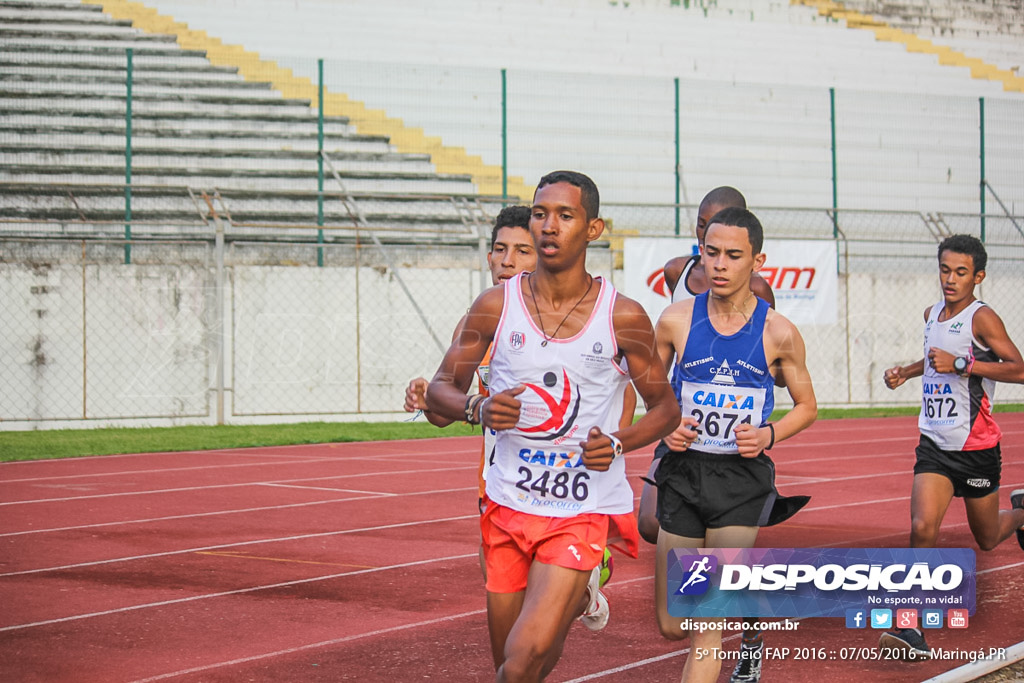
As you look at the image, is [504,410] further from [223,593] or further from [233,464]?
[233,464]

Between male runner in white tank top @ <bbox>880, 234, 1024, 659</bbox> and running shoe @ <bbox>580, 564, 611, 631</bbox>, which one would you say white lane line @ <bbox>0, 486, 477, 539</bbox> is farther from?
running shoe @ <bbox>580, 564, 611, 631</bbox>

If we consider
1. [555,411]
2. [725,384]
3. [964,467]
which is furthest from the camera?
[964,467]

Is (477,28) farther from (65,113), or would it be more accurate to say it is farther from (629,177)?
(65,113)

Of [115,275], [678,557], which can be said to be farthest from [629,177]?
[678,557]

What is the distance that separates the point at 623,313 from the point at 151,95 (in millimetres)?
19125

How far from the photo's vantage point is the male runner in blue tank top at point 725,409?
4.82 metres

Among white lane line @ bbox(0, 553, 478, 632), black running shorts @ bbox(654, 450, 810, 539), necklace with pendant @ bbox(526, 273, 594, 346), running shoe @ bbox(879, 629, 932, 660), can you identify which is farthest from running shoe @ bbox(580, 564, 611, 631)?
white lane line @ bbox(0, 553, 478, 632)

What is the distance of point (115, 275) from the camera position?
16953 mm

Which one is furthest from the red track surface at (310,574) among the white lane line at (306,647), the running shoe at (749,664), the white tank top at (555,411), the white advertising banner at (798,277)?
the white advertising banner at (798,277)

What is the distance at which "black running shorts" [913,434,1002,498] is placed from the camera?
21.5 ft

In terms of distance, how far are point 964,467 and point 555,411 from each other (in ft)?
10.9

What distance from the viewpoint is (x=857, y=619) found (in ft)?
19.2

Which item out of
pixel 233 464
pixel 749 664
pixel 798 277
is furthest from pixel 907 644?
pixel 798 277

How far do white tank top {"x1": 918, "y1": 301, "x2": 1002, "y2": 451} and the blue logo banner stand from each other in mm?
607
